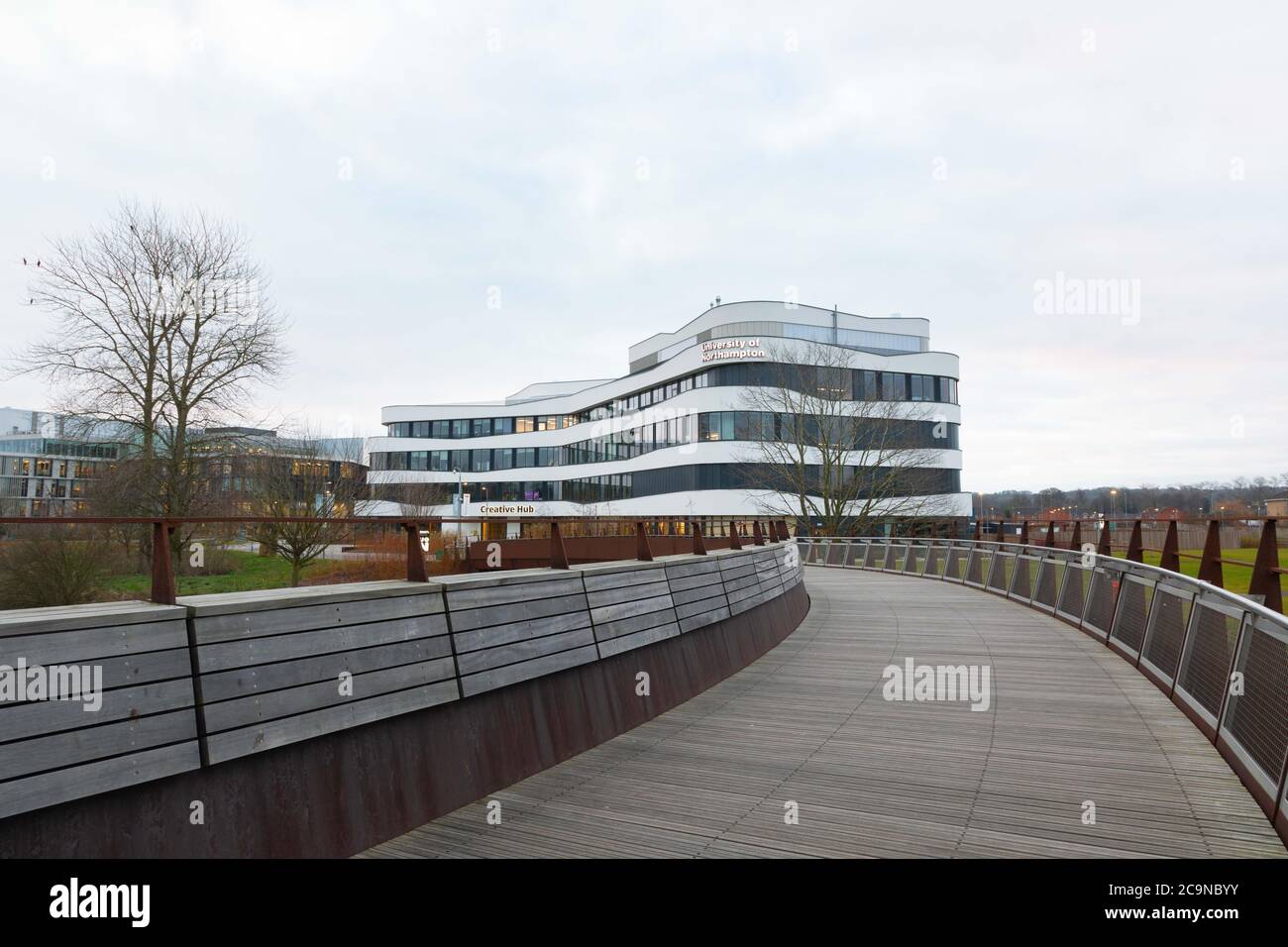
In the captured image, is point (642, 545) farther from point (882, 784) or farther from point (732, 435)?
point (732, 435)

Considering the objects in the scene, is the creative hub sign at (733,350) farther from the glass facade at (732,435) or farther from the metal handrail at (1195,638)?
the metal handrail at (1195,638)

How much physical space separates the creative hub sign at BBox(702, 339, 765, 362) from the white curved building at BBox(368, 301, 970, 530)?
72 millimetres

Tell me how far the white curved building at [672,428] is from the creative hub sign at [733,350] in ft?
0.23

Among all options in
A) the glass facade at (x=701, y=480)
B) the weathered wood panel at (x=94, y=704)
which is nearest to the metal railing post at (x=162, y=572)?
the weathered wood panel at (x=94, y=704)

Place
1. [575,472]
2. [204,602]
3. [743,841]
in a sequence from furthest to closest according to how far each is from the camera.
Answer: [575,472] < [743,841] < [204,602]

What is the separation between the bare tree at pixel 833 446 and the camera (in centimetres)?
4603

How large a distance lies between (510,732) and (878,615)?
11.5 m

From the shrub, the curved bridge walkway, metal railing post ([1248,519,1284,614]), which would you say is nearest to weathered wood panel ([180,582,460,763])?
the curved bridge walkway

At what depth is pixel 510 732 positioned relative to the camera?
19.2 ft

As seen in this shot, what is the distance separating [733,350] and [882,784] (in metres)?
49.9

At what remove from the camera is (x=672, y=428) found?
195ft

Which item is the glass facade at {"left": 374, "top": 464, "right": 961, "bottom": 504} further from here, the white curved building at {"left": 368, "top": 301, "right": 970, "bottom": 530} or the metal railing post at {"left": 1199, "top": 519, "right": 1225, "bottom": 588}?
the metal railing post at {"left": 1199, "top": 519, "right": 1225, "bottom": 588}

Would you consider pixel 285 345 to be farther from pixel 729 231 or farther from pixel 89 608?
pixel 729 231
